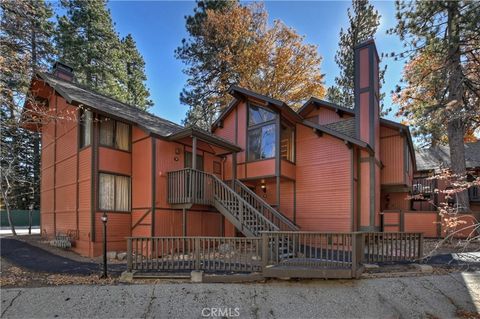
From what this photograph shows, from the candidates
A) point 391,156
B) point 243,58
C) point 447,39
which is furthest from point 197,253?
point 243,58

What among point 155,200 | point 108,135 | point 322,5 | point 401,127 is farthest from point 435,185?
point 108,135

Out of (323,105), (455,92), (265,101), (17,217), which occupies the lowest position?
(17,217)

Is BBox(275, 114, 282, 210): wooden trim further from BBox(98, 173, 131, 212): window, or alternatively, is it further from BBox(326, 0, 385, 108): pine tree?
BBox(326, 0, 385, 108): pine tree

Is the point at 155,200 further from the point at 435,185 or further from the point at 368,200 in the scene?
the point at 435,185

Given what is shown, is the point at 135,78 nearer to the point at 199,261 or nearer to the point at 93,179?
the point at 93,179

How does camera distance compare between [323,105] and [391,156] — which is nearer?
[391,156]

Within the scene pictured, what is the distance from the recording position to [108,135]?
40.1 ft

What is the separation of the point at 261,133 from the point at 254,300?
889 centimetres

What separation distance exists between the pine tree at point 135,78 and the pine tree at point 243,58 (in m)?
8.45

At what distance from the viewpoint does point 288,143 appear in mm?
15180

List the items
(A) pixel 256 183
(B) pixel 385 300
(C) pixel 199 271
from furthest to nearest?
(A) pixel 256 183
(C) pixel 199 271
(B) pixel 385 300

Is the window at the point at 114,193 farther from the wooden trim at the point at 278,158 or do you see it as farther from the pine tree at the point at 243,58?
the pine tree at the point at 243,58

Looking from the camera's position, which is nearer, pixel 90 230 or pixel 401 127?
pixel 90 230

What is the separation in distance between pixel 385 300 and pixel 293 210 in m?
7.77
